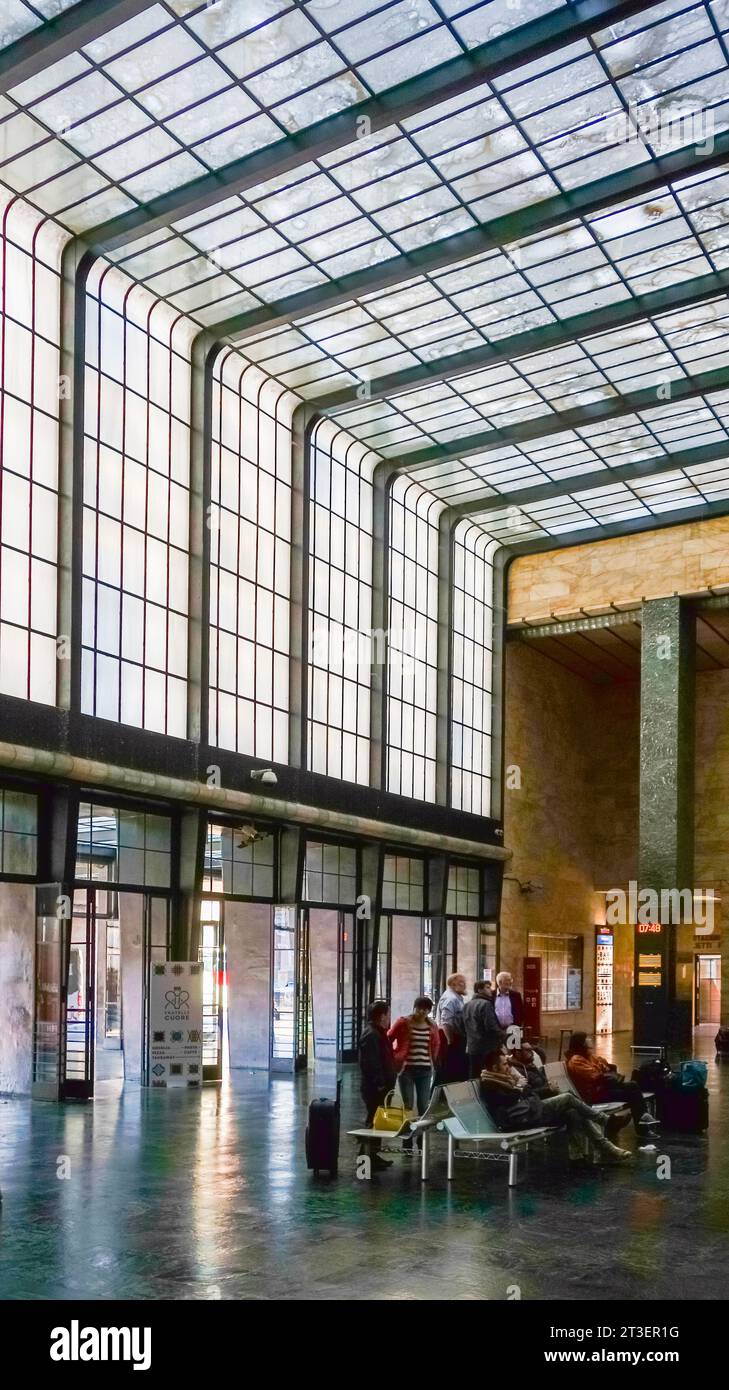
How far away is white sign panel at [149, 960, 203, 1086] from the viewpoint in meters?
21.5

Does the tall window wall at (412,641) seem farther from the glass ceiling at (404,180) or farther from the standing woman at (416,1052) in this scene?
the standing woman at (416,1052)

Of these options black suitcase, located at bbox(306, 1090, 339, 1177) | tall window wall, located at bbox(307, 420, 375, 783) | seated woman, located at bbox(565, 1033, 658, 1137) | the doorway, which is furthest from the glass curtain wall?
the doorway

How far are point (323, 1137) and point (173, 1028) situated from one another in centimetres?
939

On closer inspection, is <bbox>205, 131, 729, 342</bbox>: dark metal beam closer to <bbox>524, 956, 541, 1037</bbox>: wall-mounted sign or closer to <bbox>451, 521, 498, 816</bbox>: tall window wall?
<bbox>451, 521, 498, 816</bbox>: tall window wall

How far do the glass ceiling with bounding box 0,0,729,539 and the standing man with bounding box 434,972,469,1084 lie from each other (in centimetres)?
1240

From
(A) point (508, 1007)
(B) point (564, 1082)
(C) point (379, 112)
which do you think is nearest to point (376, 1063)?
(B) point (564, 1082)

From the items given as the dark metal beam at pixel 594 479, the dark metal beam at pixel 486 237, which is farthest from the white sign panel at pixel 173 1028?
the dark metal beam at pixel 594 479

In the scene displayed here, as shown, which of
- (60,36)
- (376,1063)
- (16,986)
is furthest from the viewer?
(16,986)

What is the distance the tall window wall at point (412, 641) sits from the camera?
106 feet

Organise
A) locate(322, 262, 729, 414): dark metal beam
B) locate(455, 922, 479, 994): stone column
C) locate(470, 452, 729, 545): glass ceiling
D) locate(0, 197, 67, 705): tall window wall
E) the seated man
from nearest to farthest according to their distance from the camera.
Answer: the seated man
locate(0, 197, 67, 705): tall window wall
locate(322, 262, 729, 414): dark metal beam
locate(470, 452, 729, 545): glass ceiling
locate(455, 922, 479, 994): stone column

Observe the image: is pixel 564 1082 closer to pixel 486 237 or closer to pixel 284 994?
pixel 284 994

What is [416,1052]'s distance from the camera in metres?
15.8

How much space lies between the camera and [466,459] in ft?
106

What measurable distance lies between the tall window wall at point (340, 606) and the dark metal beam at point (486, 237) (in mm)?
4985
